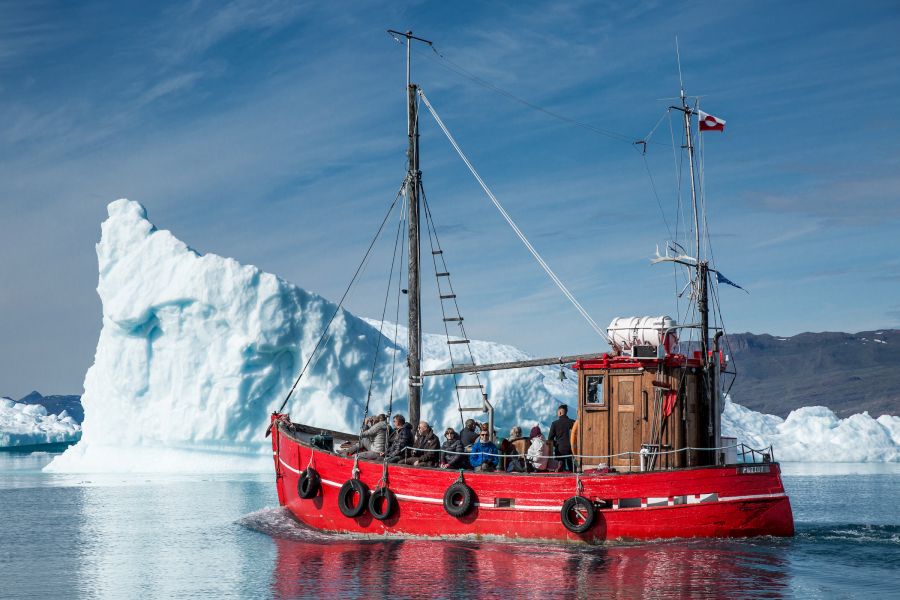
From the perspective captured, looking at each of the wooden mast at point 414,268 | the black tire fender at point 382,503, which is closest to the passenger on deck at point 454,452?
the black tire fender at point 382,503

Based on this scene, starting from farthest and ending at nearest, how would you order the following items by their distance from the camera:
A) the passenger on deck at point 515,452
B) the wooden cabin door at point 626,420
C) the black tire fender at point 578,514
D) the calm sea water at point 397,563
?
the passenger on deck at point 515,452, the wooden cabin door at point 626,420, the black tire fender at point 578,514, the calm sea water at point 397,563

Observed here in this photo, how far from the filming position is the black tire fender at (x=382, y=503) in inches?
680

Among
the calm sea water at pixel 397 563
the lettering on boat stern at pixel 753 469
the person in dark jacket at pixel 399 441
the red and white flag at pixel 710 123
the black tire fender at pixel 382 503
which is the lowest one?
the calm sea water at pixel 397 563

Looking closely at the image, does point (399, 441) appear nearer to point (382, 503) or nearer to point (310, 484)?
point (382, 503)

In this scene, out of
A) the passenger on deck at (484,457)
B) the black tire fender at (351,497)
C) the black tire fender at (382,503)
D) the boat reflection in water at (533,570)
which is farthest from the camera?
the black tire fender at (351,497)

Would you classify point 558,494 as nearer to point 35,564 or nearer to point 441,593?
point 441,593

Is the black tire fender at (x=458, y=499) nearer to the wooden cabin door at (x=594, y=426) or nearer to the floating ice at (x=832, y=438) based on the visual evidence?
the wooden cabin door at (x=594, y=426)

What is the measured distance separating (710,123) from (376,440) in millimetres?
8828

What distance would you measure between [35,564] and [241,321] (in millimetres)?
20918

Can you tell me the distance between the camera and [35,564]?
17.4m

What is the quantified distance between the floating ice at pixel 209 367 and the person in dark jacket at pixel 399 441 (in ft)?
64.7

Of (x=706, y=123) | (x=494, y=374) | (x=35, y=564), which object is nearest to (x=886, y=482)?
(x=494, y=374)

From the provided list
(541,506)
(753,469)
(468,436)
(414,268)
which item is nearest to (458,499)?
(468,436)

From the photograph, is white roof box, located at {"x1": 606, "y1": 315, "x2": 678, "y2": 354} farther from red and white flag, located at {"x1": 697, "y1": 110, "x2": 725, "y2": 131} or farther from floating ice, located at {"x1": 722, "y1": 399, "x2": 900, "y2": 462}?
floating ice, located at {"x1": 722, "y1": 399, "x2": 900, "y2": 462}
